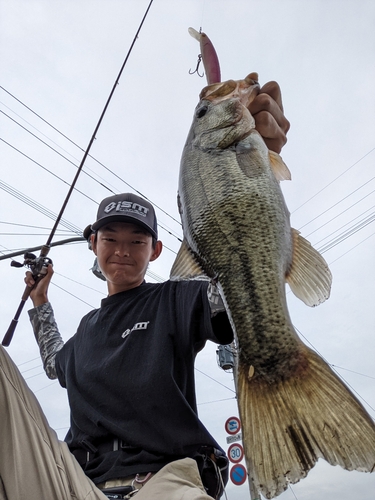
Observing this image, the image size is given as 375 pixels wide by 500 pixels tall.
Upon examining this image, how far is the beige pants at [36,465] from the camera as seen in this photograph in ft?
5.23

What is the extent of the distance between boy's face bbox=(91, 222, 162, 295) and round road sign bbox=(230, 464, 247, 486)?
7301mm

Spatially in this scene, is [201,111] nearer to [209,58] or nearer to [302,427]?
[209,58]

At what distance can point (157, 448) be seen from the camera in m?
1.91

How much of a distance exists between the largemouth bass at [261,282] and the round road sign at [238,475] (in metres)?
7.92

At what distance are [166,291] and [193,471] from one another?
3.03ft

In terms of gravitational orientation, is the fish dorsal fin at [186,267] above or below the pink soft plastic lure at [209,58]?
below

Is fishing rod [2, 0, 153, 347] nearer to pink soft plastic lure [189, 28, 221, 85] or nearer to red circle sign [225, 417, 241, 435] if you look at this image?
pink soft plastic lure [189, 28, 221, 85]

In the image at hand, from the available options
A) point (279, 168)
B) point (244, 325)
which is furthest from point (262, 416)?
point (279, 168)

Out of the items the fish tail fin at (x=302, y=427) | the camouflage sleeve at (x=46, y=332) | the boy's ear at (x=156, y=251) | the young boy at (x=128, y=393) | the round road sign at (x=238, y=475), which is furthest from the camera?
the round road sign at (x=238, y=475)

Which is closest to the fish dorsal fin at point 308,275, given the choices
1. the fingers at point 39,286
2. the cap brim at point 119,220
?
the cap brim at point 119,220

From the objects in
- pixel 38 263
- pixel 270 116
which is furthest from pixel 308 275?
pixel 38 263

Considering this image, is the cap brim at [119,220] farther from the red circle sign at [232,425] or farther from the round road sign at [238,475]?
the red circle sign at [232,425]

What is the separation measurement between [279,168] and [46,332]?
2011 millimetres

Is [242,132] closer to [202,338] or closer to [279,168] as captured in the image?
[279,168]
